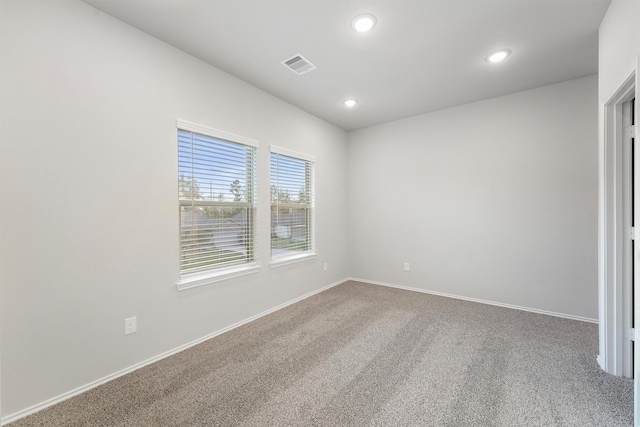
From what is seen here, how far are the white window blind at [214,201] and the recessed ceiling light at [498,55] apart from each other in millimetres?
2628

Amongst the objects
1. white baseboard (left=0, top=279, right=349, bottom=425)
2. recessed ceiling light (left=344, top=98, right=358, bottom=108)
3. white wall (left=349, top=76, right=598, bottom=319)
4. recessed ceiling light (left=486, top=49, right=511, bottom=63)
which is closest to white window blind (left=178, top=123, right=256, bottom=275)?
white baseboard (left=0, top=279, right=349, bottom=425)

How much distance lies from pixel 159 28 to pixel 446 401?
353cm

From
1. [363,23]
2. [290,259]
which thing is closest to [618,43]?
[363,23]

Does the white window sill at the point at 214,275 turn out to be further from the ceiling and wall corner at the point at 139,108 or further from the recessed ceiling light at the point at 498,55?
the recessed ceiling light at the point at 498,55

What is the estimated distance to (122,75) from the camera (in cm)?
209

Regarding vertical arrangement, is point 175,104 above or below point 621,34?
below

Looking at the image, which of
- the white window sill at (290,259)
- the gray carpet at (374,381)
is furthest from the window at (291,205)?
the gray carpet at (374,381)

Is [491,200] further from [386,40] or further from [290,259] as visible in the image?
[290,259]

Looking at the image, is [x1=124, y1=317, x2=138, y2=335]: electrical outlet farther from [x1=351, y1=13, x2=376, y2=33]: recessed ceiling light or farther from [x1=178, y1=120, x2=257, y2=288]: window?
[x1=351, y1=13, x2=376, y2=33]: recessed ceiling light

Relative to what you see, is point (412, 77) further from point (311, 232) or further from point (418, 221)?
point (311, 232)

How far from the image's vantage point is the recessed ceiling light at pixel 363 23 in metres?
2.03

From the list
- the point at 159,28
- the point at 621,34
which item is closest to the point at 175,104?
the point at 159,28

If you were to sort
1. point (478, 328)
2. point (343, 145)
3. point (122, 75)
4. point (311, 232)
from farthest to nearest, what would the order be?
point (343, 145), point (311, 232), point (478, 328), point (122, 75)

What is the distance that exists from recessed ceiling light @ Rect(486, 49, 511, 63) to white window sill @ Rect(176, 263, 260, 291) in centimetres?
328
